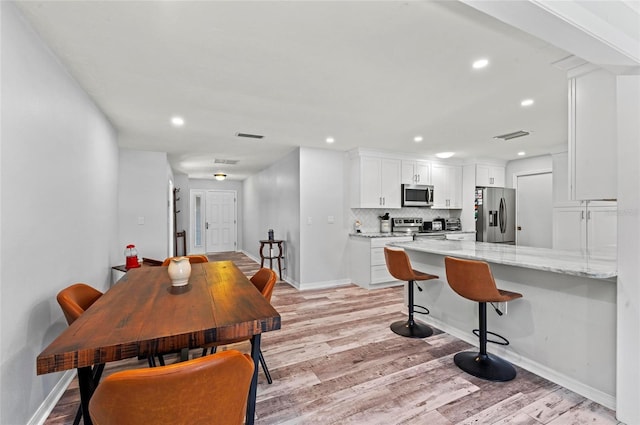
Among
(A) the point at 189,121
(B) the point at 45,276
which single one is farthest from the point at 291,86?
(B) the point at 45,276

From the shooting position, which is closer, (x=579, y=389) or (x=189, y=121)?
(x=579, y=389)

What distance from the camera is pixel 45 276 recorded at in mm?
1912

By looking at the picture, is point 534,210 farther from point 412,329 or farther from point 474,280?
point 474,280

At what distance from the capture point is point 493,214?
597cm

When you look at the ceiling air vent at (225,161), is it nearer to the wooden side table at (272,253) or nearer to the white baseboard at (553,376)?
the wooden side table at (272,253)

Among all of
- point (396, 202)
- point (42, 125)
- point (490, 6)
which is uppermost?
point (490, 6)

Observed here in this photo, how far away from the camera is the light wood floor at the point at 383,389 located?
184 cm

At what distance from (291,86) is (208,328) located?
2134mm

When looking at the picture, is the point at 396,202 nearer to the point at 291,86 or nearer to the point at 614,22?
the point at 291,86

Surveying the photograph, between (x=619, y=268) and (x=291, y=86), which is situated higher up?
(x=291, y=86)

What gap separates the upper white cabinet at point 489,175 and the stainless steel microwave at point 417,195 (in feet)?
3.66

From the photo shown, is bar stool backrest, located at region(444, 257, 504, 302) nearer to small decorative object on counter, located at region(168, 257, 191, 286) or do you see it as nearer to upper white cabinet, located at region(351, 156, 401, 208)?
small decorative object on counter, located at region(168, 257, 191, 286)

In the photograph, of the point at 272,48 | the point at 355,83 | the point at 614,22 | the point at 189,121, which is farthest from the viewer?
the point at 189,121

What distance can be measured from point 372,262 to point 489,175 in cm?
338
